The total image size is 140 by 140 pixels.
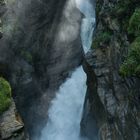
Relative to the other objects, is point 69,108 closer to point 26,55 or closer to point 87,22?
point 26,55

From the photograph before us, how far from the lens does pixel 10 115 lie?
18875 mm

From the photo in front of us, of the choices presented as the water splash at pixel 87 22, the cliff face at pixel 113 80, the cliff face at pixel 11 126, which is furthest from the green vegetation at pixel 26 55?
the cliff face at pixel 11 126

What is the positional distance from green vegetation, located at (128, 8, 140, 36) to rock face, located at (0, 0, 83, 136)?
1035 cm

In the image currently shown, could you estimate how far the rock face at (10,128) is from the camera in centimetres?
1812

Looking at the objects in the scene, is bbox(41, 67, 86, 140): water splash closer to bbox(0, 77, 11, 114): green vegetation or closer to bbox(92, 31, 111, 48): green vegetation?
bbox(0, 77, 11, 114): green vegetation

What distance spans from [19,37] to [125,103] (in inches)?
417

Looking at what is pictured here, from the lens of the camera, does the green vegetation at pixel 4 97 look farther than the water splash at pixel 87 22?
No

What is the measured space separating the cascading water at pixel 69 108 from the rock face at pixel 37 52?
54 centimetres

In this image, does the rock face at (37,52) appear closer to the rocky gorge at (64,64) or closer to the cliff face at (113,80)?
the rocky gorge at (64,64)

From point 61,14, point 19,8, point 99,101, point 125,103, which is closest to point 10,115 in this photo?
point 99,101

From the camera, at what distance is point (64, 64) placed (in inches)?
1056

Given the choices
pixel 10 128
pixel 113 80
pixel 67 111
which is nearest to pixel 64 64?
pixel 67 111

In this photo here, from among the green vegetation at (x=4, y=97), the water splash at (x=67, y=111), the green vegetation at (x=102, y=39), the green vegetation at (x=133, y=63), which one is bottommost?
the water splash at (x=67, y=111)

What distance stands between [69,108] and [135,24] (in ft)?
37.5
